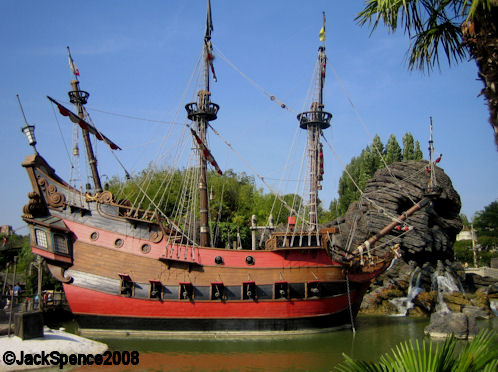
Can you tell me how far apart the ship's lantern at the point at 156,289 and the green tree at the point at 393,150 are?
33333 mm

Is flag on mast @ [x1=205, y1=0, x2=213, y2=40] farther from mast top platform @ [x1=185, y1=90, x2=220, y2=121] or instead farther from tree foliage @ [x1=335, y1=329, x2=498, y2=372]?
tree foliage @ [x1=335, y1=329, x2=498, y2=372]

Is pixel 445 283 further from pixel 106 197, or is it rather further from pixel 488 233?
pixel 488 233

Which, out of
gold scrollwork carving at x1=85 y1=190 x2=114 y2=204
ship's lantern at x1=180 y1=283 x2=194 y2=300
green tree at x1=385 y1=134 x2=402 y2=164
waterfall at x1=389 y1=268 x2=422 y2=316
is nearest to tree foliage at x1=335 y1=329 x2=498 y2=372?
ship's lantern at x1=180 y1=283 x2=194 y2=300

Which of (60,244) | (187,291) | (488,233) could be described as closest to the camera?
(187,291)

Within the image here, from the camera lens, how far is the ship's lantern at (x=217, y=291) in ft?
58.5

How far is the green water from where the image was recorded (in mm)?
13352

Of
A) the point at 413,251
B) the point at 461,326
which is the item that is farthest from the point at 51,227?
the point at 413,251

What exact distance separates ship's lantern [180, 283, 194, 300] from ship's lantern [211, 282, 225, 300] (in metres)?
0.83

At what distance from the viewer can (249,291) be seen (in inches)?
698

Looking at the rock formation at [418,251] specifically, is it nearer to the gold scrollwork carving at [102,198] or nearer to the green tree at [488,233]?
the gold scrollwork carving at [102,198]

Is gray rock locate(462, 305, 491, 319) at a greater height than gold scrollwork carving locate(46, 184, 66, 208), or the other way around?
gold scrollwork carving locate(46, 184, 66, 208)

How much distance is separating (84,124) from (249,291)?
1101 cm

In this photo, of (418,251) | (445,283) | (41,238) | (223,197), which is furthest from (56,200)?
(223,197)

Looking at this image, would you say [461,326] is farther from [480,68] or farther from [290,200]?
[290,200]
